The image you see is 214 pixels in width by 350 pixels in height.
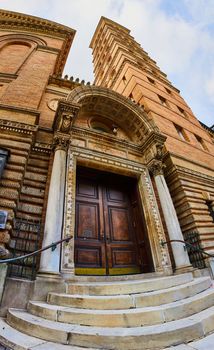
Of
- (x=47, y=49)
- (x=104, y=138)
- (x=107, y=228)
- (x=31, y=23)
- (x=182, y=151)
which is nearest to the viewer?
(x=107, y=228)

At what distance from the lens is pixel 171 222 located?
620 centimetres

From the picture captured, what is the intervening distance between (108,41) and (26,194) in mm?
25149

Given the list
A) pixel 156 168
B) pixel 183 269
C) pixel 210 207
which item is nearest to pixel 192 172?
pixel 210 207

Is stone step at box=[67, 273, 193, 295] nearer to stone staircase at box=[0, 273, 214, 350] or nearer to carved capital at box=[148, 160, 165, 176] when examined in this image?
stone staircase at box=[0, 273, 214, 350]

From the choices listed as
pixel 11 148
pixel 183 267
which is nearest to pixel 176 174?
pixel 183 267

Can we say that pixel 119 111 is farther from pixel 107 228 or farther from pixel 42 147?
pixel 107 228

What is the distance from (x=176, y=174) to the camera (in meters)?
7.75

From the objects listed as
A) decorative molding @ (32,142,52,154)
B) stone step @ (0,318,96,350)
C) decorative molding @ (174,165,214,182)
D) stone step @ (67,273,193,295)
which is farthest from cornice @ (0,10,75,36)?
stone step @ (0,318,96,350)

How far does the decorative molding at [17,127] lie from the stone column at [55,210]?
0.83 meters

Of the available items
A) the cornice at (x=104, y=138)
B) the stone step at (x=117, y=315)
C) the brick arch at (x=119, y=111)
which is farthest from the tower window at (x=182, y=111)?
the stone step at (x=117, y=315)

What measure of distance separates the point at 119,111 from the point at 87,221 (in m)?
5.47

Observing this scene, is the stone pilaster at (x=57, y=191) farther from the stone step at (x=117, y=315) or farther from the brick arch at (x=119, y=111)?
the brick arch at (x=119, y=111)

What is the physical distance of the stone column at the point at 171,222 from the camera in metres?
5.59

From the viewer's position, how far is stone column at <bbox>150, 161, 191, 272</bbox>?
5594 mm
